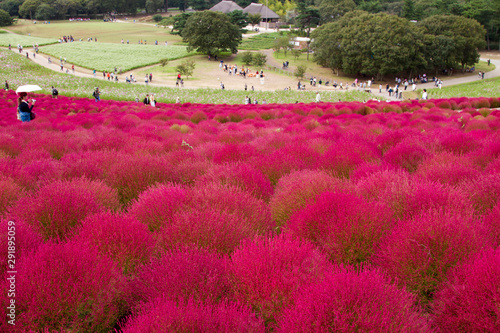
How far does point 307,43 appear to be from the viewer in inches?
2869

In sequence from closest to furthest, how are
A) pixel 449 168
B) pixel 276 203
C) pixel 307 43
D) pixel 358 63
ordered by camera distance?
pixel 276 203 < pixel 449 168 < pixel 358 63 < pixel 307 43

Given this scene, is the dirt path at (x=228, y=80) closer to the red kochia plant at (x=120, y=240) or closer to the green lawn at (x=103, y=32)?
the green lawn at (x=103, y=32)

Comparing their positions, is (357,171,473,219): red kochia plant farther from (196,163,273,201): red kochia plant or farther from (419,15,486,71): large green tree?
(419,15,486,71): large green tree

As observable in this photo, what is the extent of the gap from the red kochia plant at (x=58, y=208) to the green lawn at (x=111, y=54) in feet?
185

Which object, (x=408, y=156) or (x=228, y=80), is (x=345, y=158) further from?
(x=228, y=80)

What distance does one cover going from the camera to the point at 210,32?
6259cm

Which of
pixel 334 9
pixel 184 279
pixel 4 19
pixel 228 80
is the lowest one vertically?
pixel 184 279

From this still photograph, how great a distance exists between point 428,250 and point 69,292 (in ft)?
7.04

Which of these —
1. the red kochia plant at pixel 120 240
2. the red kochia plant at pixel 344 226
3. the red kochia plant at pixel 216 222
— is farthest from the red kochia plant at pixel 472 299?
the red kochia plant at pixel 120 240

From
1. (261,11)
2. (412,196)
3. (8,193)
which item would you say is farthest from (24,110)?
(261,11)

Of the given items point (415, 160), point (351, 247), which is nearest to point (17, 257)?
point (351, 247)

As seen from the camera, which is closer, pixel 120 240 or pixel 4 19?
pixel 120 240

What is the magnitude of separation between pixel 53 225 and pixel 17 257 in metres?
0.57

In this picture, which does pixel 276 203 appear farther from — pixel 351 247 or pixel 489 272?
pixel 489 272
